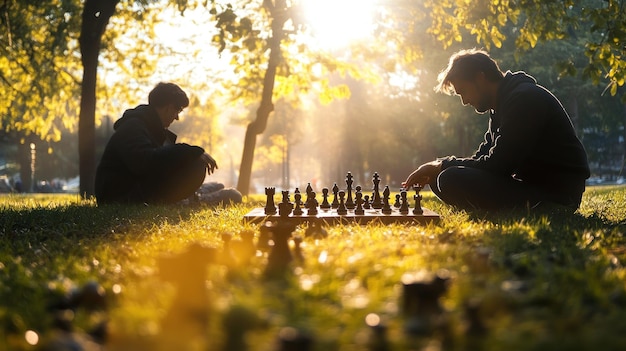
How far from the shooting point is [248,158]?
49.9 ft

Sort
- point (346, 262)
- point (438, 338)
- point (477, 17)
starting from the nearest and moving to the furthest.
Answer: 1. point (438, 338)
2. point (346, 262)
3. point (477, 17)

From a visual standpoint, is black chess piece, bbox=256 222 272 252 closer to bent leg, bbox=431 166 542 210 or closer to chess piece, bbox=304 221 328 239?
chess piece, bbox=304 221 328 239

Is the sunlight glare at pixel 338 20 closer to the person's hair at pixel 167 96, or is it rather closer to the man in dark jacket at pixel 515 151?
the person's hair at pixel 167 96

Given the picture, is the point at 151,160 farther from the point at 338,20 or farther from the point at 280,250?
the point at 338,20

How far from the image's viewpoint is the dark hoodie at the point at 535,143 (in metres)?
5.42

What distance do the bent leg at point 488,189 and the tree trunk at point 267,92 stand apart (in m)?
8.39

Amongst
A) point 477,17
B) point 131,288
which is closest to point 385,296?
point 131,288

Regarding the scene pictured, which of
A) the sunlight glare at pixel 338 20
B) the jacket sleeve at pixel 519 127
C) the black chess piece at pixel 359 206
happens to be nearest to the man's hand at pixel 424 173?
the black chess piece at pixel 359 206

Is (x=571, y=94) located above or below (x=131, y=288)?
above

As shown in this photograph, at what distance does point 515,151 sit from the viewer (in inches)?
214

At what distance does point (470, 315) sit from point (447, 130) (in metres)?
29.9

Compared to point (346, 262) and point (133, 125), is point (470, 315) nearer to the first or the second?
point (346, 262)

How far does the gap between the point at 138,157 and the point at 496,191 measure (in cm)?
422

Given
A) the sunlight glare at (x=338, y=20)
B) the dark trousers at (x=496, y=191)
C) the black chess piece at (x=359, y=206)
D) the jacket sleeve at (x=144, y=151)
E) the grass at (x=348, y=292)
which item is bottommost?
the grass at (x=348, y=292)
